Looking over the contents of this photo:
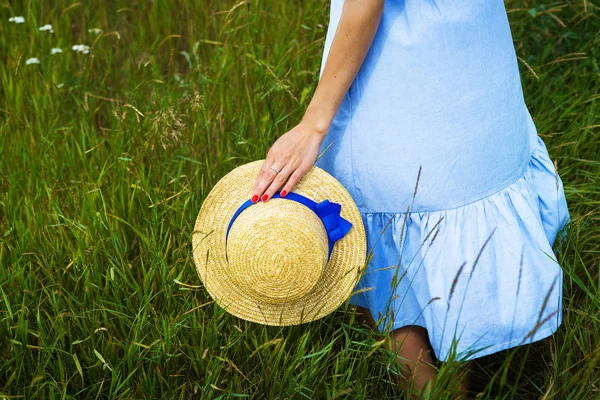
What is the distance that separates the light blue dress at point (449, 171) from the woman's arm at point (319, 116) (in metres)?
0.06

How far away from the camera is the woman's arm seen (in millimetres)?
1448

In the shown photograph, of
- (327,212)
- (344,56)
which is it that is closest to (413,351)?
(327,212)

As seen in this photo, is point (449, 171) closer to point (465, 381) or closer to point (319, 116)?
point (319, 116)

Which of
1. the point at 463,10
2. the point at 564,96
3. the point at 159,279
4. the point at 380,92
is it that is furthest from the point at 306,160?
the point at 564,96

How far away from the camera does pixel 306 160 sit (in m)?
1.54

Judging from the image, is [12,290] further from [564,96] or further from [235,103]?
[564,96]

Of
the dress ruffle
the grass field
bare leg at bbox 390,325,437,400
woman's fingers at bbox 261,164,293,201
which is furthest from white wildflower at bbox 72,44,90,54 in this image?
bare leg at bbox 390,325,437,400

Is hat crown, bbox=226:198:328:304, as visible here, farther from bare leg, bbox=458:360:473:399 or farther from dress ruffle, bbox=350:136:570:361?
bare leg, bbox=458:360:473:399

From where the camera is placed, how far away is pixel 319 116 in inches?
60.4

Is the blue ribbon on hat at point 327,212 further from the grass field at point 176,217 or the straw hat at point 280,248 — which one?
the grass field at point 176,217

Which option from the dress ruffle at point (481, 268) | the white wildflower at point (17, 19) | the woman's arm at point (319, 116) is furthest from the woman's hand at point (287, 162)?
the white wildflower at point (17, 19)

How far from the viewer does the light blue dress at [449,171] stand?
1477 millimetres

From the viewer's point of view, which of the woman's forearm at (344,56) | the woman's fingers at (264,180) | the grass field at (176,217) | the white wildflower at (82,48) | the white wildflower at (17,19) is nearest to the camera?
the woman's forearm at (344,56)

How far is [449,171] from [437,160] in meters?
0.04
